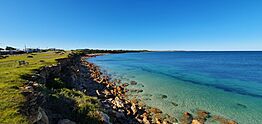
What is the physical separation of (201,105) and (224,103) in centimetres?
253

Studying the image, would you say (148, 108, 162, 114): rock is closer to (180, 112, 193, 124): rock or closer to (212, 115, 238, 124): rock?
(180, 112, 193, 124): rock

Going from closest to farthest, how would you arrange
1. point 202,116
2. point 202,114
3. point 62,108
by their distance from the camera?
point 62,108 < point 202,116 < point 202,114

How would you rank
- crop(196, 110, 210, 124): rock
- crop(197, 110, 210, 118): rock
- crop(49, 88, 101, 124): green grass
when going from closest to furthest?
crop(49, 88, 101, 124): green grass → crop(196, 110, 210, 124): rock → crop(197, 110, 210, 118): rock

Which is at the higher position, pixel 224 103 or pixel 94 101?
pixel 94 101

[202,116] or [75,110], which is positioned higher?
[75,110]

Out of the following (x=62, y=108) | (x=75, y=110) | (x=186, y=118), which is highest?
(x=62, y=108)

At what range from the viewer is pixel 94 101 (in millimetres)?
11414

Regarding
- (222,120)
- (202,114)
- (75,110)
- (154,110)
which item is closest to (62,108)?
(75,110)

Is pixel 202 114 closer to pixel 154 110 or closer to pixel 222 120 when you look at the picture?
pixel 222 120

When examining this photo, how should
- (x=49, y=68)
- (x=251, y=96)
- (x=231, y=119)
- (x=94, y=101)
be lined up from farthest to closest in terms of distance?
(x=251, y=96), (x=49, y=68), (x=231, y=119), (x=94, y=101)

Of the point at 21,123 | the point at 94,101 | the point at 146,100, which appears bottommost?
the point at 146,100

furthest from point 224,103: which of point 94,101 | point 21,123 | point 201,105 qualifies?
point 21,123

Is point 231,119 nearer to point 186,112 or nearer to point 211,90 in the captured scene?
point 186,112

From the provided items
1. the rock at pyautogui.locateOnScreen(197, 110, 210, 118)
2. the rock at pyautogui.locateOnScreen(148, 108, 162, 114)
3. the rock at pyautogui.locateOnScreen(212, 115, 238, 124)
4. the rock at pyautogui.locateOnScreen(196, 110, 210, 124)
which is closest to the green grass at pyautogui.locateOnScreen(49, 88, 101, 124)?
the rock at pyautogui.locateOnScreen(148, 108, 162, 114)
